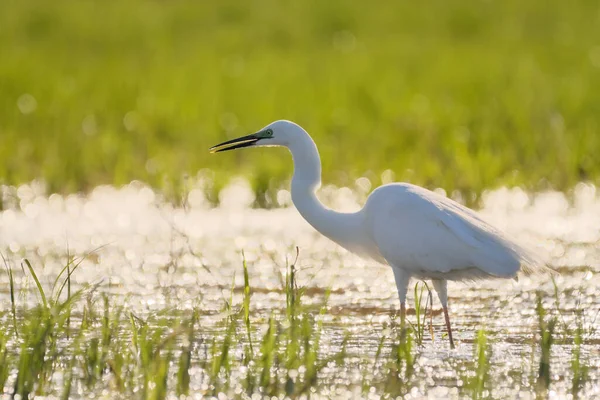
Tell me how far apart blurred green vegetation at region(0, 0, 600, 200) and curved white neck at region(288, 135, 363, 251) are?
3873 millimetres

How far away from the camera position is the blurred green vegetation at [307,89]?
11.7 meters

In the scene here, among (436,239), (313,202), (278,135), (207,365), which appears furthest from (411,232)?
(207,365)

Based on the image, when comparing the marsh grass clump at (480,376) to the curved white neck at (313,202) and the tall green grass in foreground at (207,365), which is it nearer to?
the tall green grass in foreground at (207,365)

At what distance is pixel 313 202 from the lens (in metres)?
6.95

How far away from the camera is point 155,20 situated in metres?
21.7

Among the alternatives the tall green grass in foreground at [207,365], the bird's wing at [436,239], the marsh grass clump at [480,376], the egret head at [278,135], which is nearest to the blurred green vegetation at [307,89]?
the egret head at [278,135]

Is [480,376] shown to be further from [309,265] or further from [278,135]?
[309,265]

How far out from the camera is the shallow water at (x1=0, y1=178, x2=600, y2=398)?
584cm

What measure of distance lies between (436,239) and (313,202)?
81cm

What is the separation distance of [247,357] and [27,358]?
3.10 ft

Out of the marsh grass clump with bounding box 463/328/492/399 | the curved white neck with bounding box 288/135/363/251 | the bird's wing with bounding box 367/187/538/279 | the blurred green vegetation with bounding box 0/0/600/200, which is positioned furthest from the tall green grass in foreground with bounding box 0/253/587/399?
the blurred green vegetation with bounding box 0/0/600/200

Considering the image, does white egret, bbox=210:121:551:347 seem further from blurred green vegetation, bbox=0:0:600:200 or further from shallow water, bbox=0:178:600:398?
blurred green vegetation, bbox=0:0:600:200

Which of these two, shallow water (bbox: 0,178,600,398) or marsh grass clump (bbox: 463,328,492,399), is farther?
shallow water (bbox: 0,178,600,398)

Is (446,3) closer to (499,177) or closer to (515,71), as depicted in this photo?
(515,71)
